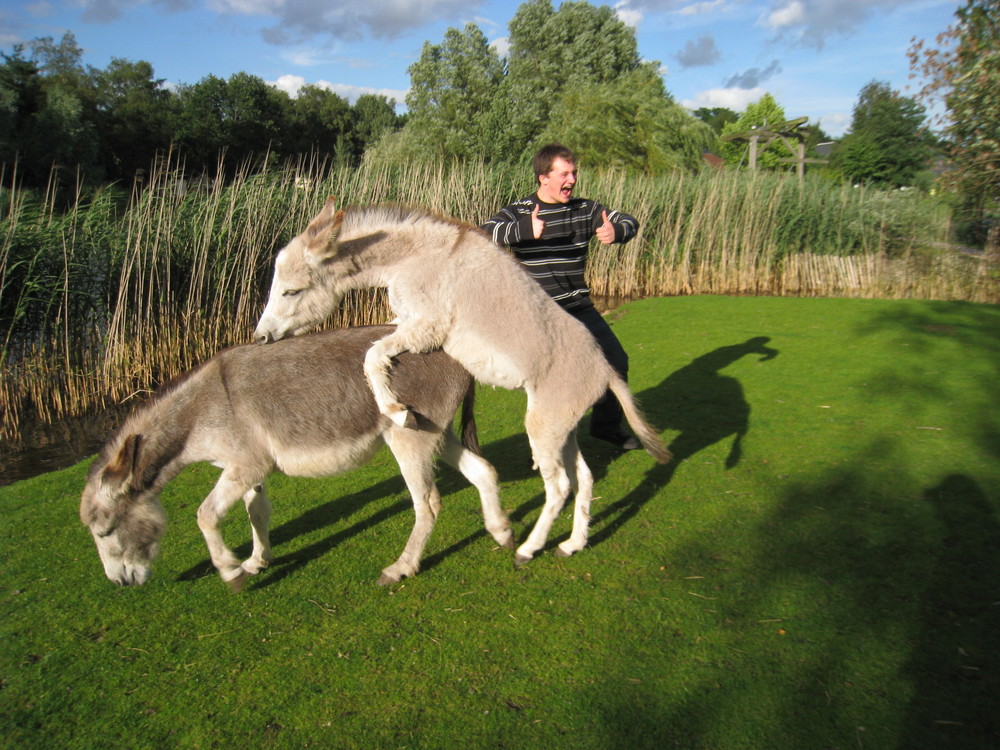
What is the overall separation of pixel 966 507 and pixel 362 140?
187 feet

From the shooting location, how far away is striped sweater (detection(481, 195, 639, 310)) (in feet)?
17.7

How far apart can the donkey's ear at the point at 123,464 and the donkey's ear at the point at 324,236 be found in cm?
166

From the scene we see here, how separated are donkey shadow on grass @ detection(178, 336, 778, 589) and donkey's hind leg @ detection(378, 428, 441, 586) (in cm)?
21

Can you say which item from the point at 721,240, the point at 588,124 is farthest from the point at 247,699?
the point at 588,124

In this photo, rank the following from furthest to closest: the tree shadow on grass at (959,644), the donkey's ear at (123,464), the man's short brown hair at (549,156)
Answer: the man's short brown hair at (549,156) → the donkey's ear at (123,464) → the tree shadow on grass at (959,644)

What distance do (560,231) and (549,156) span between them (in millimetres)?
641

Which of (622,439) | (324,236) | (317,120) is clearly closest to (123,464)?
(324,236)

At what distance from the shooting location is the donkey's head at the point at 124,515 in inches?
159

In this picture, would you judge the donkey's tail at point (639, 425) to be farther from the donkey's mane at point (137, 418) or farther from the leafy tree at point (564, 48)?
the leafy tree at point (564, 48)

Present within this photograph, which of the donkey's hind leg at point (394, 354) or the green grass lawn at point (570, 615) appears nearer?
the green grass lawn at point (570, 615)

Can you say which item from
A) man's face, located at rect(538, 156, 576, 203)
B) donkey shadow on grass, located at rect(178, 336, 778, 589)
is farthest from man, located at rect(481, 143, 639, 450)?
donkey shadow on grass, located at rect(178, 336, 778, 589)

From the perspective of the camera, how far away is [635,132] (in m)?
24.7

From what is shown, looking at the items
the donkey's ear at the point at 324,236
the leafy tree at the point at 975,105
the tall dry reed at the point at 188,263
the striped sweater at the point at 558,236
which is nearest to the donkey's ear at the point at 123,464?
the donkey's ear at the point at 324,236

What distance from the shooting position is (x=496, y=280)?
4.38 metres
